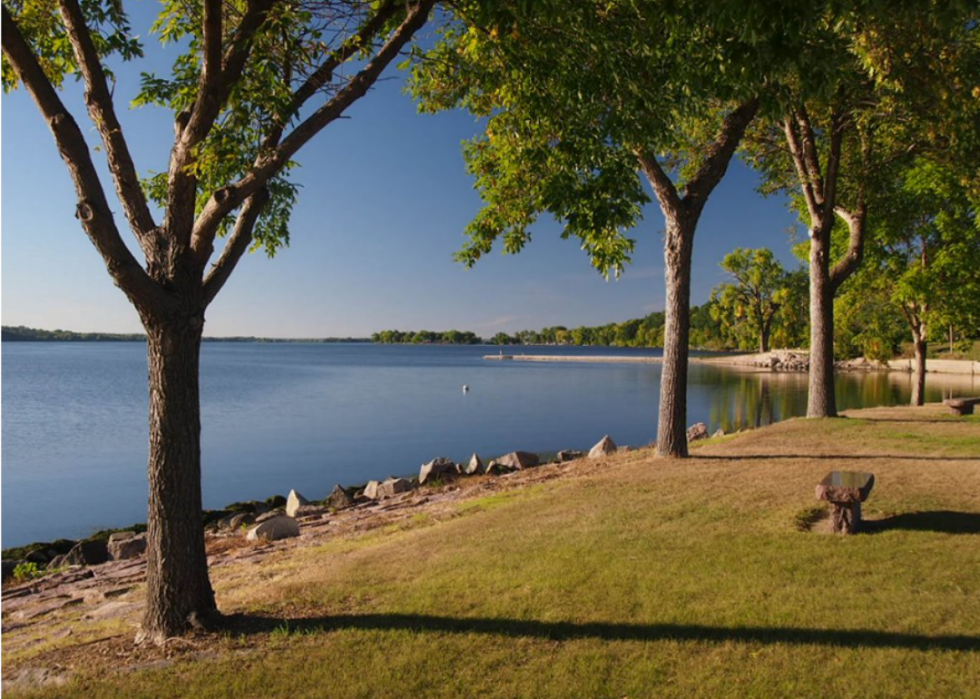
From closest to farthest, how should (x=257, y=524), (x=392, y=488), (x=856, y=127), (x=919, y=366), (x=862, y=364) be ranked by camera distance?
(x=257, y=524) < (x=392, y=488) < (x=856, y=127) < (x=919, y=366) < (x=862, y=364)

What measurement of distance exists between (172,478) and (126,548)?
8.54 meters

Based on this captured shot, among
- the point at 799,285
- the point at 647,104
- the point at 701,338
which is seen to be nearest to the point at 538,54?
the point at 647,104

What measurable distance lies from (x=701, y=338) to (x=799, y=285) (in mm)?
64203

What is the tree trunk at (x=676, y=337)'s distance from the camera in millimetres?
12648

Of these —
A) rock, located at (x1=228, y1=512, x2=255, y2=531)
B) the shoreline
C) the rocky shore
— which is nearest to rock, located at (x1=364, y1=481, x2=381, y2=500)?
the rocky shore

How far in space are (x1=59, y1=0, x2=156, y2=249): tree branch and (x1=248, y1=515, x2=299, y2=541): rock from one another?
7.51m

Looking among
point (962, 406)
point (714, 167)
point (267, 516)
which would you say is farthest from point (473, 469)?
point (962, 406)

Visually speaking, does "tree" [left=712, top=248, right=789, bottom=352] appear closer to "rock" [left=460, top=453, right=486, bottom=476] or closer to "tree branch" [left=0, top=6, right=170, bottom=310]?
"rock" [left=460, top=453, right=486, bottom=476]

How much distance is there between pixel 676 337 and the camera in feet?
41.5

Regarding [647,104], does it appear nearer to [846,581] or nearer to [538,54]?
[538,54]

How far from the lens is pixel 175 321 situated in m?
5.58

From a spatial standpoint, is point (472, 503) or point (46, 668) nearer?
point (46, 668)

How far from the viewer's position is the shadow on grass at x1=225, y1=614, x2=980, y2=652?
197 inches

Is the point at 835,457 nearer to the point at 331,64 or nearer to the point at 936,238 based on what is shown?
the point at 331,64
